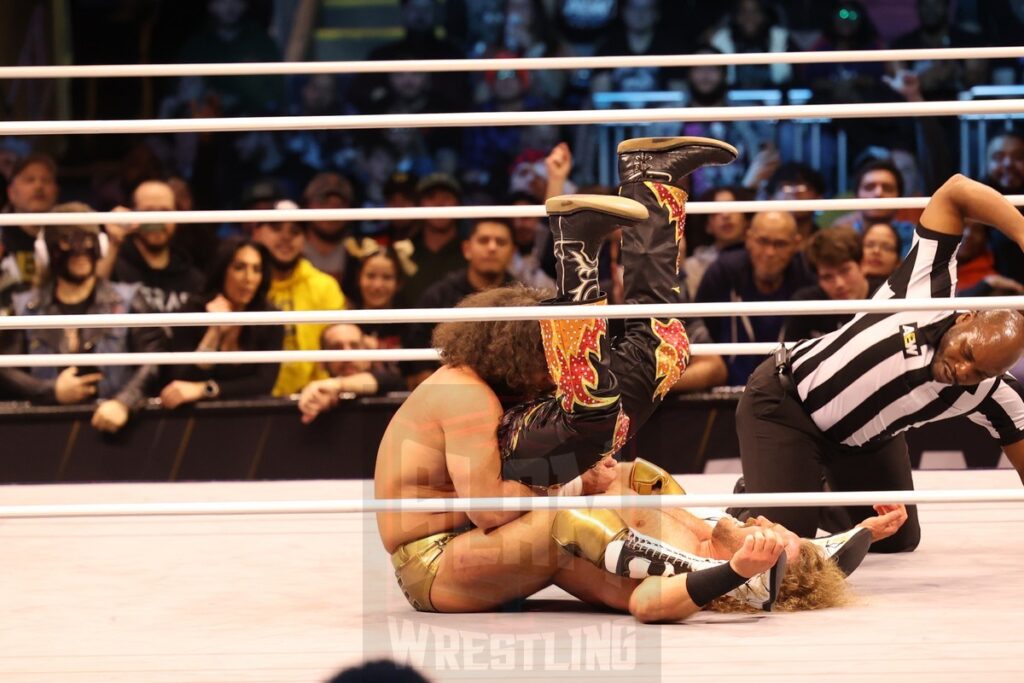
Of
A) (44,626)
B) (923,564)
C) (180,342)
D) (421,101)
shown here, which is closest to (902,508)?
(923,564)

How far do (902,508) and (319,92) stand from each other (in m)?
2.75

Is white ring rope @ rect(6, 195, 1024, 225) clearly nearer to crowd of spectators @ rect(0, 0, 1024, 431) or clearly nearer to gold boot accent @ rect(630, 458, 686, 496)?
gold boot accent @ rect(630, 458, 686, 496)

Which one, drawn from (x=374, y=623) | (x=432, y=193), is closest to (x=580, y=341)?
(x=374, y=623)

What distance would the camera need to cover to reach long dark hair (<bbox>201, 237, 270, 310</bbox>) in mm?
3062

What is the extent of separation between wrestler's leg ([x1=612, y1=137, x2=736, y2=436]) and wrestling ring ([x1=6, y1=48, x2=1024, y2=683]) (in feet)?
0.21

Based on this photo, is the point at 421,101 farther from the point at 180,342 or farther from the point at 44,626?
the point at 44,626

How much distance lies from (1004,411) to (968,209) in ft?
1.08

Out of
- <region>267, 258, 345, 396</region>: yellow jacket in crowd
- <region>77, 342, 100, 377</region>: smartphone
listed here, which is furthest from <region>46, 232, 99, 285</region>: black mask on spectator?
<region>267, 258, 345, 396</region>: yellow jacket in crowd

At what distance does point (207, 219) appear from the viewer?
6.11ft

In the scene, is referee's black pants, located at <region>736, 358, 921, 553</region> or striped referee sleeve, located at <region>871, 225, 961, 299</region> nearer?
striped referee sleeve, located at <region>871, 225, 961, 299</region>

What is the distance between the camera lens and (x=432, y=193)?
11.3 feet

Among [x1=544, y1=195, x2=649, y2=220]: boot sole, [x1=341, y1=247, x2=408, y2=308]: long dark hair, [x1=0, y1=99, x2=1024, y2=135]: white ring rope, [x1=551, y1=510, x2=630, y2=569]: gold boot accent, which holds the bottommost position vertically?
[x1=551, y1=510, x2=630, y2=569]: gold boot accent

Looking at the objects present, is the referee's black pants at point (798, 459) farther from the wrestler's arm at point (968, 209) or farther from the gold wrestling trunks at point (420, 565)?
the gold wrestling trunks at point (420, 565)

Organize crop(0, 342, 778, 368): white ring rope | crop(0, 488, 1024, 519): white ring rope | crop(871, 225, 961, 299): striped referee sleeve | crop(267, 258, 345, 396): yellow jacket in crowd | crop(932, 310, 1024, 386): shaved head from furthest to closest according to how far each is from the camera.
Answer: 1. crop(267, 258, 345, 396): yellow jacket in crowd
2. crop(0, 342, 778, 368): white ring rope
3. crop(871, 225, 961, 299): striped referee sleeve
4. crop(932, 310, 1024, 386): shaved head
5. crop(0, 488, 1024, 519): white ring rope
